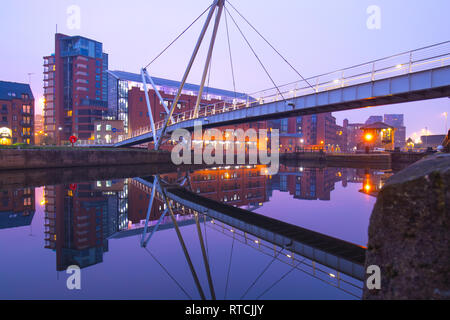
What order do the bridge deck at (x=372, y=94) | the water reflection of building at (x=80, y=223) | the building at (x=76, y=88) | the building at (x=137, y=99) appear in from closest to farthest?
the water reflection of building at (x=80, y=223)
the bridge deck at (x=372, y=94)
the building at (x=137, y=99)
the building at (x=76, y=88)

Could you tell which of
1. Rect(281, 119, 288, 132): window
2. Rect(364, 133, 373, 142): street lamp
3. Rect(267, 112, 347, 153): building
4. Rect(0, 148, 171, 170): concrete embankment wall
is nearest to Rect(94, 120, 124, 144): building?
Rect(0, 148, 171, 170): concrete embankment wall

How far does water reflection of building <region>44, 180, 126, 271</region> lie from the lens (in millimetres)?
6719

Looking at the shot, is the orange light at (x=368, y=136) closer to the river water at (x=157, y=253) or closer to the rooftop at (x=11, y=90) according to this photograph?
the river water at (x=157, y=253)

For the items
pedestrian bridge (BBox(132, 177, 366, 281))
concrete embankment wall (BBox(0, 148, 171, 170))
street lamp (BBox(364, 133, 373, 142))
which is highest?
street lamp (BBox(364, 133, 373, 142))

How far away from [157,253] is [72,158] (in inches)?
1187

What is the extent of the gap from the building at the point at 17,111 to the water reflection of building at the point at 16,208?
83.5 m

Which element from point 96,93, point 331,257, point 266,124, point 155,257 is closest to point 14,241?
point 155,257

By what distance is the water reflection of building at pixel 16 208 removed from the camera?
9695mm

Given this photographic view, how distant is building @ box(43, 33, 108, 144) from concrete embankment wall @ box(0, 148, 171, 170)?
5934cm

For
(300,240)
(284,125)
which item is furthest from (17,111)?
(300,240)

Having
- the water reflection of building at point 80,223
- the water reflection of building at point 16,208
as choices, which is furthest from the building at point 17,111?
the water reflection of building at point 80,223

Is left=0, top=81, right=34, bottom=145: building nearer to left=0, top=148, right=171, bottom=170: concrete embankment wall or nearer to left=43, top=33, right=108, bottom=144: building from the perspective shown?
left=43, top=33, right=108, bottom=144: building

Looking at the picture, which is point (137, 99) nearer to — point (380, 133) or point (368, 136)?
point (368, 136)
